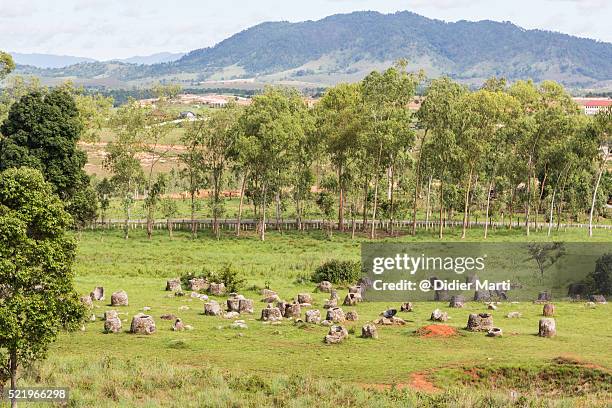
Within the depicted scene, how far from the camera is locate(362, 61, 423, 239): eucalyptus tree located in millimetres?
76000

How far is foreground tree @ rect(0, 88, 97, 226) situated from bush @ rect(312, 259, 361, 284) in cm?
2130

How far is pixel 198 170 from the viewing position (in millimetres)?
83438

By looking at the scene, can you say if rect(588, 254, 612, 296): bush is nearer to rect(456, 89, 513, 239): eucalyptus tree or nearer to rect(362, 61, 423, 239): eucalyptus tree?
rect(456, 89, 513, 239): eucalyptus tree

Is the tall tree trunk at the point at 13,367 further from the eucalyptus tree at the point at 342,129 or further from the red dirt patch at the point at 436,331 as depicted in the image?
the eucalyptus tree at the point at 342,129

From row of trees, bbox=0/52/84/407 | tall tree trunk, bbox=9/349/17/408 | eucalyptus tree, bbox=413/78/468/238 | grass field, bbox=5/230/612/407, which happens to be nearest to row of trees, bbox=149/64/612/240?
eucalyptus tree, bbox=413/78/468/238

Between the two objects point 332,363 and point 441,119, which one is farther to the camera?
point 441,119

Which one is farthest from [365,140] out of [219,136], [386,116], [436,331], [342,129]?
[436,331]

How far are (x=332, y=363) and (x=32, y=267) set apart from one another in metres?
14.2

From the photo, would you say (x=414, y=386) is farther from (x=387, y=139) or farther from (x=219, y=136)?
(x=219, y=136)

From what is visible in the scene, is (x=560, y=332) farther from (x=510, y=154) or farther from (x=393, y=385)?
(x=510, y=154)
